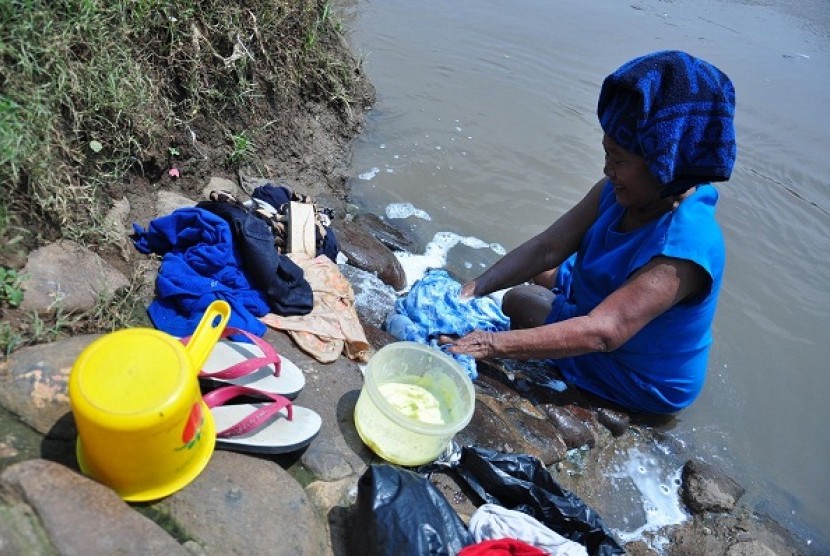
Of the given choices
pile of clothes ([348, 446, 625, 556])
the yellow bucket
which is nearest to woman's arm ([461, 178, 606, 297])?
pile of clothes ([348, 446, 625, 556])

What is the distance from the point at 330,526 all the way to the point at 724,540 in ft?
7.68

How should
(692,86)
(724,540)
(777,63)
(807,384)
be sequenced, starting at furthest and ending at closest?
(777,63) < (807,384) < (724,540) < (692,86)

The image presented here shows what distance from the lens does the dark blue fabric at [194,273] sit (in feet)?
9.66

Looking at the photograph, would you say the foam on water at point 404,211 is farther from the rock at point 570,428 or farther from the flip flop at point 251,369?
the flip flop at point 251,369

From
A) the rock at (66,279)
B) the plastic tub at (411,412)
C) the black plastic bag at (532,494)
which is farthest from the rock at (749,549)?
the rock at (66,279)

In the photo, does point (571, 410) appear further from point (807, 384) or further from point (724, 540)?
point (807, 384)

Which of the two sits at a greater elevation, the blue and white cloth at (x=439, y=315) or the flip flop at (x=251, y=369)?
the flip flop at (x=251, y=369)

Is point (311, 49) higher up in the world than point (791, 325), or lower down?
higher up

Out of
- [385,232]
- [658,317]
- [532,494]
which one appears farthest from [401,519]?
[385,232]

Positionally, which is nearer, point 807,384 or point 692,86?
point 692,86

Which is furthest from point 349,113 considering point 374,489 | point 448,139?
point 374,489

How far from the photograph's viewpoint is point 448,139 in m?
6.51

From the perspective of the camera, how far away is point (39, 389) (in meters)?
2.09

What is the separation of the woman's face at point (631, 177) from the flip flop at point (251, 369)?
189cm
